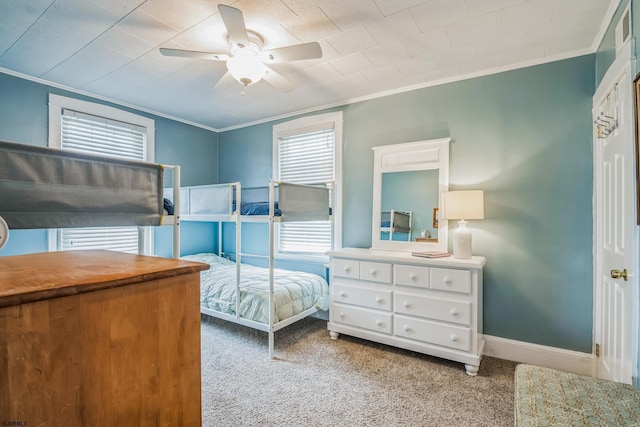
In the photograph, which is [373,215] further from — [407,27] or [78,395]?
[78,395]

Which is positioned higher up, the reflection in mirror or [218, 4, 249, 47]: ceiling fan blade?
[218, 4, 249, 47]: ceiling fan blade

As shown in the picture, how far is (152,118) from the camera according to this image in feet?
12.4

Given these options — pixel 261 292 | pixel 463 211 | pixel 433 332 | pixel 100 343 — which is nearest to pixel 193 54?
pixel 100 343

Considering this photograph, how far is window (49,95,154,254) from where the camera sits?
302 cm

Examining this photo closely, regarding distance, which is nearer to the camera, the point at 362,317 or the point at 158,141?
the point at 362,317

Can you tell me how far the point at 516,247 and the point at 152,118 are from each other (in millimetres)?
4202

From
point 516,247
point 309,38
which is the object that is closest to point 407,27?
point 309,38

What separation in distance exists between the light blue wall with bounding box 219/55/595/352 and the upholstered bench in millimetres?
1350

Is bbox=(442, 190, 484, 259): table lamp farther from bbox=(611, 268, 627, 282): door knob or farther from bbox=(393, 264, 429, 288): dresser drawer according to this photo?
bbox=(611, 268, 627, 282): door knob

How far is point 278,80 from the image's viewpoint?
7.71 ft

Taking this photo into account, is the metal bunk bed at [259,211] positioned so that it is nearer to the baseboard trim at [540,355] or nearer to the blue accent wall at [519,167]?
the blue accent wall at [519,167]

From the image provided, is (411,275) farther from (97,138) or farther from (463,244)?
(97,138)

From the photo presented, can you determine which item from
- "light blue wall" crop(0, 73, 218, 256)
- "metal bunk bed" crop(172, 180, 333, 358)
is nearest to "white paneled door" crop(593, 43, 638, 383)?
"metal bunk bed" crop(172, 180, 333, 358)

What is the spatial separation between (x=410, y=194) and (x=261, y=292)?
5.68ft
